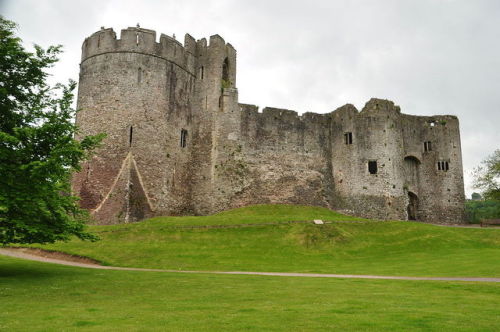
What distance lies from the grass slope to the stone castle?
6341mm

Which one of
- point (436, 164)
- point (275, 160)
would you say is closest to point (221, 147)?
point (275, 160)

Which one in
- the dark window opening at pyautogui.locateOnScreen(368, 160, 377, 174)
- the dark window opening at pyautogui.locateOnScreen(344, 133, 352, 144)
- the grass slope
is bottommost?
the grass slope

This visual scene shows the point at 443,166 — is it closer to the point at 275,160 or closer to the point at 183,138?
the point at 275,160

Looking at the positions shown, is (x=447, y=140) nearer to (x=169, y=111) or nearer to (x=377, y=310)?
(x=169, y=111)

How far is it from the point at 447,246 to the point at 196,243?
52.0 ft

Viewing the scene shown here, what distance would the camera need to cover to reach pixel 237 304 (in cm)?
1148

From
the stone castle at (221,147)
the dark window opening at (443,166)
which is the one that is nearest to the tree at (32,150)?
the stone castle at (221,147)

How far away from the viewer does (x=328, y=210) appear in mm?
43188

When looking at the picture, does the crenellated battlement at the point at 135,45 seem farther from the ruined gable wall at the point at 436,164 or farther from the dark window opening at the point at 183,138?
the ruined gable wall at the point at 436,164

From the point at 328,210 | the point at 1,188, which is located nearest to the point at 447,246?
the point at 328,210

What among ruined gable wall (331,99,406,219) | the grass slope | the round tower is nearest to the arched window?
the round tower

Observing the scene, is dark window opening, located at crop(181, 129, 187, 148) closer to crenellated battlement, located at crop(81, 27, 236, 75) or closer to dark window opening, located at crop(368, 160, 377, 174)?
crenellated battlement, located at crop(81, 27, 236, 75)

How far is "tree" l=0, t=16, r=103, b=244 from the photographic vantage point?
49.3 feet

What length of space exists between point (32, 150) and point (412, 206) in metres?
40.0
